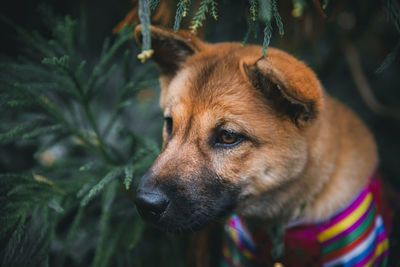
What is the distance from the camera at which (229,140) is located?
206 centimetres

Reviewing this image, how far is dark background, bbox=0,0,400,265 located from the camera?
3.10 metres

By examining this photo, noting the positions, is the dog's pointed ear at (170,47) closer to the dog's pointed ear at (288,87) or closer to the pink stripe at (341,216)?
the dog's pointed ear at (288,87)

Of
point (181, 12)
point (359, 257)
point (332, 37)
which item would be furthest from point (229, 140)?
point (332, 37)

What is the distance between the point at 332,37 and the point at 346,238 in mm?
3200

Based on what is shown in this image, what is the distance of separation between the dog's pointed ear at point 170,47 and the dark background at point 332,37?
0.33 m

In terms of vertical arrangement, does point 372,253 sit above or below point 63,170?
above

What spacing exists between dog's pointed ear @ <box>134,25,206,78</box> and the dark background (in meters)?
0.33

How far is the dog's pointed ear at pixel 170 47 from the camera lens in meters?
2.28

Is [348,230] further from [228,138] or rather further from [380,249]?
[228,138]

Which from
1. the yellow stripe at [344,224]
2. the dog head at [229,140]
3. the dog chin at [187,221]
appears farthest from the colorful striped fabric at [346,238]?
the dog chin at [187,221]

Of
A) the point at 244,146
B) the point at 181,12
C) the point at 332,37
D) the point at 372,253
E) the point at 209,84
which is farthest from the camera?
the point at 332,37

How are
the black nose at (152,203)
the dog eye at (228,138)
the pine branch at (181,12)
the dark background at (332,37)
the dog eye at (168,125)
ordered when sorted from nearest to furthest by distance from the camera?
the pine branch at (181,12)
the black nose at (152,203)
the dog eye at (228,138)
the dog eye at (168,125)
the dark background at (332,37)

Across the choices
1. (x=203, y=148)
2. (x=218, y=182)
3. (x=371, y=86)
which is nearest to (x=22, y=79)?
Answer: (x=203, y=148)

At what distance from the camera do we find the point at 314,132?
2254 mm
